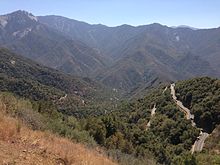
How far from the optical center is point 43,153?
32.1 ft

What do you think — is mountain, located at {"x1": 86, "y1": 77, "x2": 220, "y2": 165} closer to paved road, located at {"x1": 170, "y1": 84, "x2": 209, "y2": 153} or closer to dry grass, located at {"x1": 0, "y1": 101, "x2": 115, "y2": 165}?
paved road, located at {"x1": 170, "y1": 84, "x2": 209, "y2": 153}

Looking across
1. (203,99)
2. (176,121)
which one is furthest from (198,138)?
(203,99)

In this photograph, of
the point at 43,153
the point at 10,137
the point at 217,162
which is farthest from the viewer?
the point at 217,162

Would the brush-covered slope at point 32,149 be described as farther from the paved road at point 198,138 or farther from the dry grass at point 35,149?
the paved road at point 198,138

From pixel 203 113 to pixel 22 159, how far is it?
7904cm

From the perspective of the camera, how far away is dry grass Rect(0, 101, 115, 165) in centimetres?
923

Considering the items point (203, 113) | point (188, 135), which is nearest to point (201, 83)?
point (203, 113)

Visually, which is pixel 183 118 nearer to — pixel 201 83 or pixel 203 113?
pixel 203 113

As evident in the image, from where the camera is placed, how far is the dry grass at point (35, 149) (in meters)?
9.23

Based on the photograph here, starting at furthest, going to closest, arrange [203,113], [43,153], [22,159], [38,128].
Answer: [203,113] < [38,128] < [43,153] < [22,159]

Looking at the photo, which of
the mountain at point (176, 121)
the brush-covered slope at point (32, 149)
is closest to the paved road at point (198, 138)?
the mountain at point (176, 121)

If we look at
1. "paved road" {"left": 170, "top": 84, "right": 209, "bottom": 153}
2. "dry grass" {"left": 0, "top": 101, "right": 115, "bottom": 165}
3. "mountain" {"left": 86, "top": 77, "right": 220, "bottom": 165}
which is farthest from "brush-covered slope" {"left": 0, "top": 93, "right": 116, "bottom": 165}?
"paved road" {"left": 170, "top": 84, "right": 209, "bottom": 153}

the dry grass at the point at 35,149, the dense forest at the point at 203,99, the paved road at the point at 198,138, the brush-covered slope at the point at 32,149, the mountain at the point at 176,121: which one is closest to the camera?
the brush-covered slope at the point at 32,149

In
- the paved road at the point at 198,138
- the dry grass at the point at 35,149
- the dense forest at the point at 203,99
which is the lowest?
the paved road at the point at 198,138
